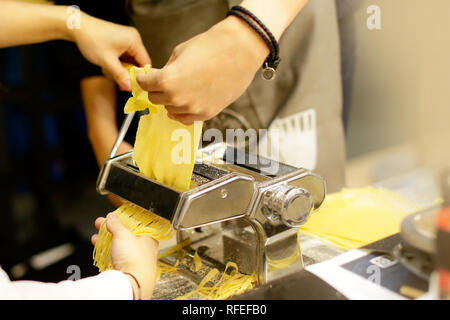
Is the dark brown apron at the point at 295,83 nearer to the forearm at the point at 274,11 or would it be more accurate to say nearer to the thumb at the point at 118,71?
the thumb at the point at 118,71

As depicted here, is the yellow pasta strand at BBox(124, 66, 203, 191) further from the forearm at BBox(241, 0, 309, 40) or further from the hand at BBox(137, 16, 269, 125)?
the forearm at BBox(241, 0, 309, 40)

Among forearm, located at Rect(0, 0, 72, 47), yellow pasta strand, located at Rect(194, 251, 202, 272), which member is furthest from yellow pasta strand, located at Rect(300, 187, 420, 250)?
forearm, located at Rect(0, 0, 72, 47)

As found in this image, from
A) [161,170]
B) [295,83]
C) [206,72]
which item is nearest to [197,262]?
[161,170]

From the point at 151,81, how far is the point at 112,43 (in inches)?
12.9

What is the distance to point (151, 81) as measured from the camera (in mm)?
633

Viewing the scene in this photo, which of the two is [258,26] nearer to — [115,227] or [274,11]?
[274,11]

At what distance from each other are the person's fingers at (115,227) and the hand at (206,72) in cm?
18

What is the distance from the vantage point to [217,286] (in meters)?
0.74

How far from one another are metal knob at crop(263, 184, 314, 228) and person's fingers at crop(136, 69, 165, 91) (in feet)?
0.67

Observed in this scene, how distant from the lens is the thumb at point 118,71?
0.91m

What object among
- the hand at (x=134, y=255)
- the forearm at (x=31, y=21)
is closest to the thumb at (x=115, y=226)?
the hand at (x=134, y=255)

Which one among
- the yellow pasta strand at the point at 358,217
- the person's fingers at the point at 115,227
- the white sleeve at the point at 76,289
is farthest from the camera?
the yellow pasta strand at the point at 358,217
